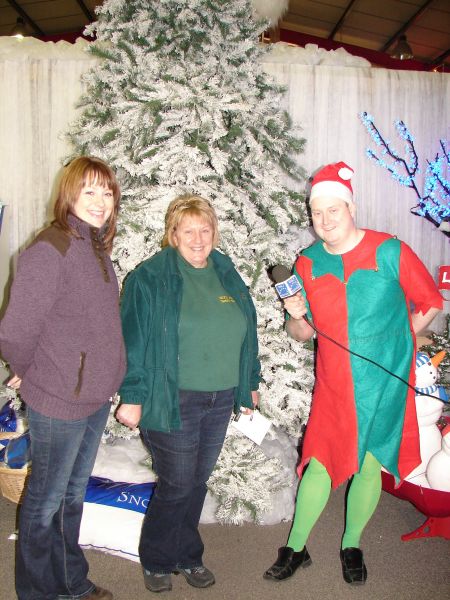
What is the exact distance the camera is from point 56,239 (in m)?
1.66

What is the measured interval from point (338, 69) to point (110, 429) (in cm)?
347

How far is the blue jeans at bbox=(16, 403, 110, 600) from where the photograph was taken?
5.67ft

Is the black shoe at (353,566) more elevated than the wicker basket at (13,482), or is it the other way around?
the wicker basket at (13,482)

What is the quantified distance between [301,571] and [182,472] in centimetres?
91

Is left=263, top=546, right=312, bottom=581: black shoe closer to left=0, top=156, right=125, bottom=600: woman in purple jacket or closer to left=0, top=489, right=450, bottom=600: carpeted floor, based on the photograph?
left=0, top=489, right=450, bottom=600: carpeted floor

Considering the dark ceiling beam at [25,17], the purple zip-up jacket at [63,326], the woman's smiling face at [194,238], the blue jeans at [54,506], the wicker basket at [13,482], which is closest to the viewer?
the purple zip-up jacket at [63,326]

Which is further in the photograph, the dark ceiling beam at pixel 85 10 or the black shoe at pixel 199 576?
the dark ceiling beam at pixel 85 10

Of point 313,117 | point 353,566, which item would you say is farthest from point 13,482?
point 313,117

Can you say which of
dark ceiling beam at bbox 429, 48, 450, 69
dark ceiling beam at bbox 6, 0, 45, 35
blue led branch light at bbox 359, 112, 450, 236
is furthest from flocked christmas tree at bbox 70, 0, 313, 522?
dark ceiling beam at bbox 429, 48, 450, 69

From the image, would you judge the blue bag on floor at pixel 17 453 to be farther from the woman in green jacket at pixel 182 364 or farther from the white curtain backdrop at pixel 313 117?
the white curtain backdrop at pixel 313 117

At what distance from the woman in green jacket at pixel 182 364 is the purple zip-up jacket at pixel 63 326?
159 mm

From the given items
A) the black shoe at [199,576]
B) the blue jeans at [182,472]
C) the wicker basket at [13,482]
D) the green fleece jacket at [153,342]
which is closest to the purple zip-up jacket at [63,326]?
the green fleece jacket at [153,342]

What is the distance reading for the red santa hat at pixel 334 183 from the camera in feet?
7.16

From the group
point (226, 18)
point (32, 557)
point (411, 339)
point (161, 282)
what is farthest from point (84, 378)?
point (226, 18)
